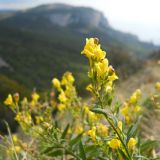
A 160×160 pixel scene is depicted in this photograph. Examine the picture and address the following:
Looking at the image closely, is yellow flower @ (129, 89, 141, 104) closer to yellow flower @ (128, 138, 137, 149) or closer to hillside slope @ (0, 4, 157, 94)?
yellow flower @ (128, 138, 137, 149)

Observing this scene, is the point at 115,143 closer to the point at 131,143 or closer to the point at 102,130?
the point at 131,143

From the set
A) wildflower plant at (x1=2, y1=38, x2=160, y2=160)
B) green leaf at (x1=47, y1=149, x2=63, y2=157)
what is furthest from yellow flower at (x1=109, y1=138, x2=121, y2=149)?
green leaf at (x1=47, y1=149, x2=63, y2=157)

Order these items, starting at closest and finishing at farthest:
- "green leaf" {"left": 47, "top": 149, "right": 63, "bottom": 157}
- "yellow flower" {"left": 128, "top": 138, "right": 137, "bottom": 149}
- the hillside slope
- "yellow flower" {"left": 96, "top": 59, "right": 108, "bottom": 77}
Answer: "yellow flower" {"left": 96, "top": 59, "right": 108, "bottom": 77} < "yellow flower" {"left": 128, "top": 138, "right": 137, "bottom": 149} < "green leaf" {"left": 47, "top": 149, "right": 63, "bottom": 157} < the hillside slope

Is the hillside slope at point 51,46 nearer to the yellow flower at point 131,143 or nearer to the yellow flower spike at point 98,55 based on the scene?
the yellow flower at point 131,143

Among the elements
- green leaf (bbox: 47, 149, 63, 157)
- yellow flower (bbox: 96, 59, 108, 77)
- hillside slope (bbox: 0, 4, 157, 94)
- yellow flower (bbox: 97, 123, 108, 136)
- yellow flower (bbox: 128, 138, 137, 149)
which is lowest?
hillside slope (bbox: 0, 4, 157, 94)

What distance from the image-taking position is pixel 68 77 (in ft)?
12.6

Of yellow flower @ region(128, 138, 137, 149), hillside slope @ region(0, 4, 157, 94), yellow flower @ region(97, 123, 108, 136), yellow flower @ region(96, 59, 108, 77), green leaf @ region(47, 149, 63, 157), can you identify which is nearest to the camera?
yellow flower @ region(96, 59, 108, 77)

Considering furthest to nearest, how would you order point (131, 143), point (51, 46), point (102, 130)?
point (51, 46), point (102, 130), point (131, 143)

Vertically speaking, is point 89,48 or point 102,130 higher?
point 89,48

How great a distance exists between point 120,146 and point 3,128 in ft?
22.0

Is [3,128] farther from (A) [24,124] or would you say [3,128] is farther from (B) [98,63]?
(B) [98,63]

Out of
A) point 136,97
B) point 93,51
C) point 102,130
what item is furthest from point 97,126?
point 93,51

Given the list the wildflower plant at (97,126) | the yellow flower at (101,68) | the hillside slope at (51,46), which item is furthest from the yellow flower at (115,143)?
the hillside slope at (51,46)

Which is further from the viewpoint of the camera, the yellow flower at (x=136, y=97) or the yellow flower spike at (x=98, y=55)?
the yellow flower at (x=136, y=97)
